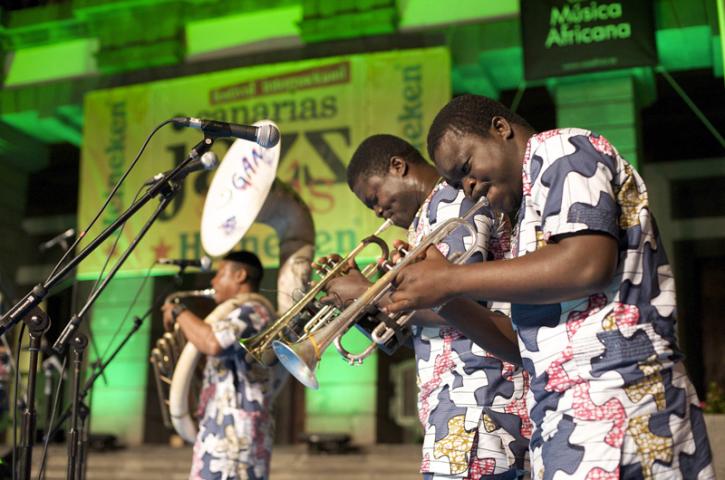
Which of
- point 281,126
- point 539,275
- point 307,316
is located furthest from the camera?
point 281,126

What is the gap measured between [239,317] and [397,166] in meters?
1.57

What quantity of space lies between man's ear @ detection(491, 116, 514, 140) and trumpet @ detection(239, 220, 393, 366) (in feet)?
1.90

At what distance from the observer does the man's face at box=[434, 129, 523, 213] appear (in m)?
1.93

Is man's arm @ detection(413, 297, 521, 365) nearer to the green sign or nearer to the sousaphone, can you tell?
the sousaphone

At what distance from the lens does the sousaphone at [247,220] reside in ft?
14.8

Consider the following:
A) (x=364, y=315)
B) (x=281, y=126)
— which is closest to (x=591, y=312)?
(x=364, y=315)

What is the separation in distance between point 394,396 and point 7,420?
14.8ft

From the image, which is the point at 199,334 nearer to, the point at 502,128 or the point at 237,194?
the point at 237,194

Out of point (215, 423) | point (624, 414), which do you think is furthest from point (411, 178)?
point (215, 423)

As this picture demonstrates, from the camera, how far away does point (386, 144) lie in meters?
3.05

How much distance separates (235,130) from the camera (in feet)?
8.84

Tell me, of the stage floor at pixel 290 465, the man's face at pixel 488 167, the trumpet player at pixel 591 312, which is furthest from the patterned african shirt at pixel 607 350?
the stage floor at pixel 290 465

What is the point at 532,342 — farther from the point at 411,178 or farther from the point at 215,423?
the point at 215,423

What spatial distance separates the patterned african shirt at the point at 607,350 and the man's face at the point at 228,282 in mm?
2977
